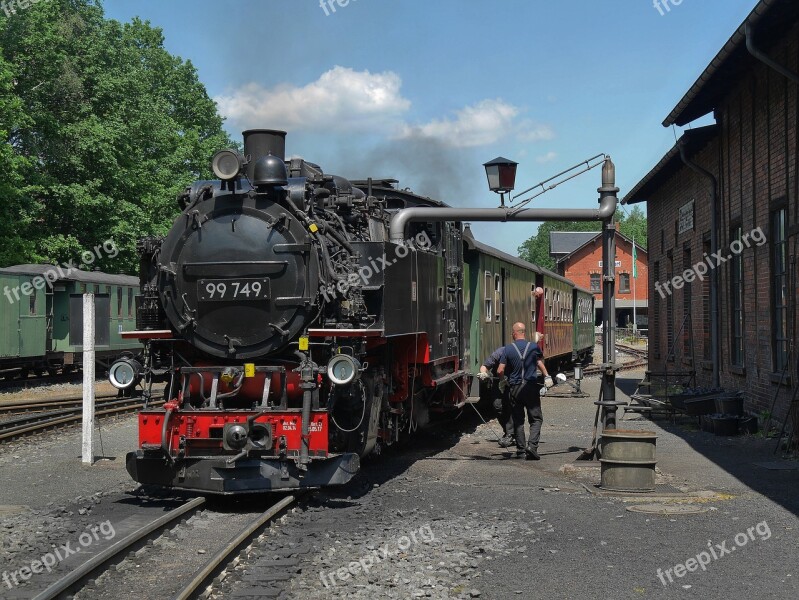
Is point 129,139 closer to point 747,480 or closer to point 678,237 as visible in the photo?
point 678,237

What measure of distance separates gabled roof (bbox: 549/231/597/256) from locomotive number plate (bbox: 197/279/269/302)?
264ft

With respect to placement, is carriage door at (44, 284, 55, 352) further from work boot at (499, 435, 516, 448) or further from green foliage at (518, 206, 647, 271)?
green foliage at (518, 206, 647, 271)

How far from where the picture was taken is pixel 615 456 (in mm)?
9055

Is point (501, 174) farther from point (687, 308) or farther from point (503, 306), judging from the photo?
point (687, 308)

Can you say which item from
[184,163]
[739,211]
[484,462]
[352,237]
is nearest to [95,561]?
[352,237]

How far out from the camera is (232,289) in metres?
8.48

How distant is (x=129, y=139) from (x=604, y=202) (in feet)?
76.9

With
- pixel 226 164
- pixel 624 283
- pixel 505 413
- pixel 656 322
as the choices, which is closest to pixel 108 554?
pixel 226 164

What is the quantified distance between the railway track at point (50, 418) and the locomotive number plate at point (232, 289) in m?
3.56

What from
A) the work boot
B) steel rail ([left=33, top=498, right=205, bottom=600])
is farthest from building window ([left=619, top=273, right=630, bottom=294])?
steel rail ([left=33, top=498, right=205, bottom=600])

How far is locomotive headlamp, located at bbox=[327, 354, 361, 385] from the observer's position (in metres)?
7.88

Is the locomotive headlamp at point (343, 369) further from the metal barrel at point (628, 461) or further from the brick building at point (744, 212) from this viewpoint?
the brick building at point (744, 212)

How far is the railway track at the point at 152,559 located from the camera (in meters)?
5.33

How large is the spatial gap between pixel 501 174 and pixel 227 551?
262 inches
